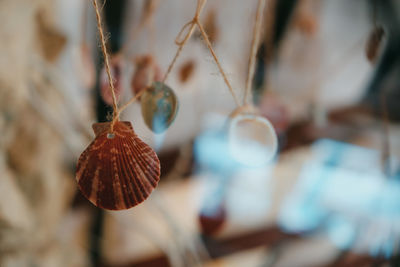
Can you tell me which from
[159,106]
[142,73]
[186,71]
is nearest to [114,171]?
[159,106]

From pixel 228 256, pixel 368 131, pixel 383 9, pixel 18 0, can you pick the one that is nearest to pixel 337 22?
pixel 383 9

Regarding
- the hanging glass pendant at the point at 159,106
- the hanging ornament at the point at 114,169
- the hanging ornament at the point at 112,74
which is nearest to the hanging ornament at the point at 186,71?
the hanging ornament at the point at 112,74

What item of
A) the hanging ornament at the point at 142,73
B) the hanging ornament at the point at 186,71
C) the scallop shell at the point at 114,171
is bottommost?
the scallop shell at the point at 114,171

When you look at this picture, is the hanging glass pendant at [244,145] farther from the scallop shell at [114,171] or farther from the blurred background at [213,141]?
the blurred background at [213,141]

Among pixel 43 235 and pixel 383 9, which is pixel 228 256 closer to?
pixel 43 235

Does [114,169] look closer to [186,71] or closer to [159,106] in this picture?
[159,106]

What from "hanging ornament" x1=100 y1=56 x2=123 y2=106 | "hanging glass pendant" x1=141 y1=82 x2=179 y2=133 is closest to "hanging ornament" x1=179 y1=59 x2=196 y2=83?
"hanging ornament" x1=100 y1=56 x2=123 y2=106
